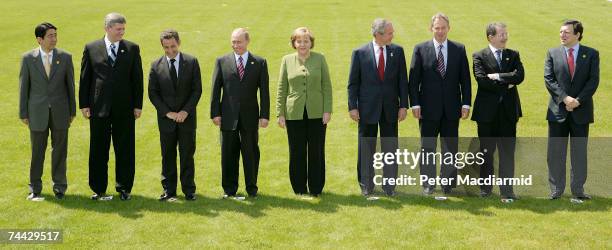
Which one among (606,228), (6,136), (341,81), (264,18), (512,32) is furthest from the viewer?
(264,18)

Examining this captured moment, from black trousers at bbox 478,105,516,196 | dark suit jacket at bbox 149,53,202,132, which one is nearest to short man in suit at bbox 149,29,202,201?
dark suit jacket at bbox 149,53,202,132

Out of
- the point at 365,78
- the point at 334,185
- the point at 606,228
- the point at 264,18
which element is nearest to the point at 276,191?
the point at 334,185

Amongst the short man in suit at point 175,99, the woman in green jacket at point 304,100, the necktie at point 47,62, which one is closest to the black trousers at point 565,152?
the woman in green jacket at point 304,100

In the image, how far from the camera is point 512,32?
3039 centimetres

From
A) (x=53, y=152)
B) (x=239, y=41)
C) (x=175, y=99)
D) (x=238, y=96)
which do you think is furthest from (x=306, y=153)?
(x=53, y=152)

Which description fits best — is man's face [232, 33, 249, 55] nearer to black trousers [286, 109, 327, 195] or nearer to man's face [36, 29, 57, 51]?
black trousers [286, 109, 327, 195]

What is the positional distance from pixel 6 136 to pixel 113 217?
6396 mm

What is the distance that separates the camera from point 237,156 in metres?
10.5

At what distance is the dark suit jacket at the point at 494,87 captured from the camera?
10.1m

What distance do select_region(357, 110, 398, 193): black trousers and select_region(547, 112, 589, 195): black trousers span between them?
221cm

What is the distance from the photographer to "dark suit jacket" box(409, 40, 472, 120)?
1023 centimetres

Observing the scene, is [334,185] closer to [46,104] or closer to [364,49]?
[364,49]

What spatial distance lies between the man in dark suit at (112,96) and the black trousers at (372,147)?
317 centimetres

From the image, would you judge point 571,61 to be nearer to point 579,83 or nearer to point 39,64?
point 579,83
